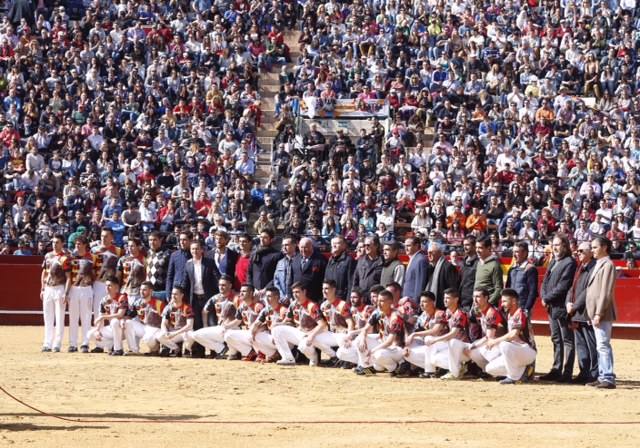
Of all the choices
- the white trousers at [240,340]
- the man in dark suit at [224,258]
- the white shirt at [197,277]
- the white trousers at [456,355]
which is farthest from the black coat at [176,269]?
the white trousers at [456,355]

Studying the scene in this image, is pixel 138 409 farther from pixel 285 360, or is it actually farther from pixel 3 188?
pixel 3 188

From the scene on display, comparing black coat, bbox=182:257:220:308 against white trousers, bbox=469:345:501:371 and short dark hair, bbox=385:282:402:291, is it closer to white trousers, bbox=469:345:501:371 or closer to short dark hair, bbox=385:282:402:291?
short dark hair, bbox=385:282:402:291

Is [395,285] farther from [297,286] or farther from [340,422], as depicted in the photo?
[340,422]

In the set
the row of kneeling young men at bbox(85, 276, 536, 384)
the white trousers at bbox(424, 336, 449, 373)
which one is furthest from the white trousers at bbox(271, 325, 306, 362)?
the white trousers at bbox(424, 336, 449, 373)

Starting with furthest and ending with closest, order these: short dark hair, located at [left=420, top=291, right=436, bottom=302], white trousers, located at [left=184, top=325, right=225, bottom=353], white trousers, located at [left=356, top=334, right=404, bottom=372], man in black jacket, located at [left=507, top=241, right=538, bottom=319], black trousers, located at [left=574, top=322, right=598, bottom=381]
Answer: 1. white trousers, located at [left=184, top=325, right=225, bottom=353]
2. white trousers, located at [left=356, top=334, right=404, bottom=372]
3. short dark hair, located at [left=420, top=291, right=436, bottom=302]
4. man in black jacket, located at [left=507, top=241, right=538, bottom=319]
5. black trousers, located at [left=574, top=322, right=598, bottom=381]

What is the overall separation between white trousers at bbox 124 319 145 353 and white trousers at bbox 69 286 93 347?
2.09 feet

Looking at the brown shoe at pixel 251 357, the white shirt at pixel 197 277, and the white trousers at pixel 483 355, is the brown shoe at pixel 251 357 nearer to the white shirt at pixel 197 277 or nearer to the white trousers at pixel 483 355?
the white shirt at pixel 197 277

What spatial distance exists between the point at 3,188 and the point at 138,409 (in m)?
16.0

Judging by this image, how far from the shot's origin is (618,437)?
11078 millimetres

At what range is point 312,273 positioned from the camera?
17.2m

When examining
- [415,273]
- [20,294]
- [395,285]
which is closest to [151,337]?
[395,285]

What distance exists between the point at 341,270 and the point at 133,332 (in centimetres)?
304

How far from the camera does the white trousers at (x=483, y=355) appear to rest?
14.8 meters

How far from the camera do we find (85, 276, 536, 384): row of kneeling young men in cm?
1481
